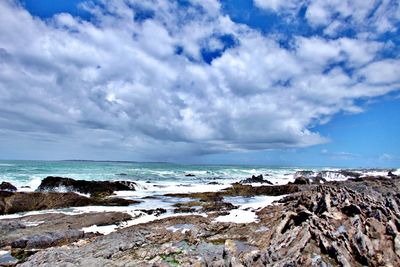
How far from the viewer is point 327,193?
13422mm

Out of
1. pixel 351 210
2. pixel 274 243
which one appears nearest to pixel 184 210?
pixel 351 210

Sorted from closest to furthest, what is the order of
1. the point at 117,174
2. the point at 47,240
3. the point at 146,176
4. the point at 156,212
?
the point at 47,240
the point at 156,212
the point at 146,176
the point at 117,174

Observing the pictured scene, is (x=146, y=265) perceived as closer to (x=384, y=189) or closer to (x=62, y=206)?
(x=62, y=206)

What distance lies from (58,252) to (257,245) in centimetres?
622

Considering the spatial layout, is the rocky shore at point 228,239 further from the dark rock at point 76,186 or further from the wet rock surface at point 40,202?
the dark rock at point 76,186

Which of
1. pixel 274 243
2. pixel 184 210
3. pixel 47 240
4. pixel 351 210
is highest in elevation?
pixel 351 210

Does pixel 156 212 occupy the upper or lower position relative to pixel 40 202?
lower

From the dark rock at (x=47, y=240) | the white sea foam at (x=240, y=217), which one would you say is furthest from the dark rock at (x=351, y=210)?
the dark rock at (x=47, y=240)

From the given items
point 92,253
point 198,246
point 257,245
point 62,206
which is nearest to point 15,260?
point 92,253

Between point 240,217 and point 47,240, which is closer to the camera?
point 47,240

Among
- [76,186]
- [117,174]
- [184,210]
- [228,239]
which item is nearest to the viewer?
[228,239]

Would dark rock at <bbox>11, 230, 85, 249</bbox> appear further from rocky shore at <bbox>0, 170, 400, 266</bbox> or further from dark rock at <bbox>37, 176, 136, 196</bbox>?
dark rock at <bbox>37, 176, 136, 196</bbox>

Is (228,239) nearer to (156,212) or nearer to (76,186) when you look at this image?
(156,212)

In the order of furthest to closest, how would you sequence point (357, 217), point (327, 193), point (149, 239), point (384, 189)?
point (384, 189)
point (327, 193)
point (149, 239)
point (357, 217)
